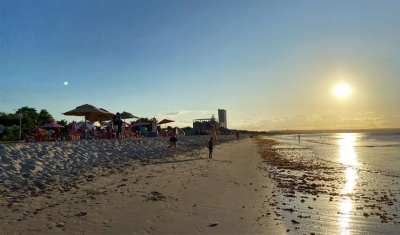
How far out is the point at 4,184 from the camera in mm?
8117

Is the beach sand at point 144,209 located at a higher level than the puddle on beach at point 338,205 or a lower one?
higher

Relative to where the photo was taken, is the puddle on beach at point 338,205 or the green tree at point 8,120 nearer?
the puddle on beach at point 338,205

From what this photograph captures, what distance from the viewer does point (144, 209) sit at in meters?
6.38

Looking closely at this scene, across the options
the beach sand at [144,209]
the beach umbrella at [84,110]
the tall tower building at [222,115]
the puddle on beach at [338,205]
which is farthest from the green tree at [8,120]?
the tall tower building at [222,115]

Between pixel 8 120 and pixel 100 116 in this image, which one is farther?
pixel 8 120

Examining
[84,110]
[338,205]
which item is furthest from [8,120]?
[338,205]

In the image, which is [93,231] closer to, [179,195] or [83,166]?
[179,195]

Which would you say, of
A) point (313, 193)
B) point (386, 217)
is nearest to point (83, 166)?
point (313, 193)

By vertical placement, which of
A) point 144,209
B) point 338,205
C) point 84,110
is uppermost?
point 84,110

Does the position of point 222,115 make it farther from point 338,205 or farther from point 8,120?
point 338,205

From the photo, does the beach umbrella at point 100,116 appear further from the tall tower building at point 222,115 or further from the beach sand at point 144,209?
the tall tower building at point 222,115

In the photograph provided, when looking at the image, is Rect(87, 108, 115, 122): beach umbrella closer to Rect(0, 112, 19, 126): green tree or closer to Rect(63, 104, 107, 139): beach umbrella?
Rect(63, 104, 107, 139): beach umbrella

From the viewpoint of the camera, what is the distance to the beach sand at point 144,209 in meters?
5.22

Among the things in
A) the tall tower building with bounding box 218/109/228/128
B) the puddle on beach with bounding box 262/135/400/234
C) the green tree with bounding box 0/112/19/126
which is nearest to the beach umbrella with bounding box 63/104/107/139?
the puddle on beach with bounding box 262/135/400/234
